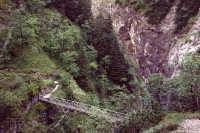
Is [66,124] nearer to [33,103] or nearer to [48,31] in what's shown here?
[33,103]

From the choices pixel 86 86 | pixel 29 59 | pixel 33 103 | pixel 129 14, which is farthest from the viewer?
pixel 129 14

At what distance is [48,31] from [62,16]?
759 centimetres

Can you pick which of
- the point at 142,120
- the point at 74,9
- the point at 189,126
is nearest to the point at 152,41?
the point at 74,9

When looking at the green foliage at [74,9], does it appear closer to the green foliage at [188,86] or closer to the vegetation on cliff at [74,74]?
the vegetation on cliff at [74,74]

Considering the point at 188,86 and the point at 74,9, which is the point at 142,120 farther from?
the point at 74,9

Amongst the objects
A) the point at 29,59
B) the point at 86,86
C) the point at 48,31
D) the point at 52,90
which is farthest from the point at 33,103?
the point at 48,31

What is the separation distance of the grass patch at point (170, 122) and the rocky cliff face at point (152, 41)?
33.2 feet

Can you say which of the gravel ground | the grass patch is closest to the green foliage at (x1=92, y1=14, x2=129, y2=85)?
the grass patch

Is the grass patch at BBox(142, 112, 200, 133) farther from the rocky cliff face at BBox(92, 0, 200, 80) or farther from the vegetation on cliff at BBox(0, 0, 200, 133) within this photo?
the rocky cliff face at BBox(92, 0, 200, 80)

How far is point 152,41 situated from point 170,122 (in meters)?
22.1

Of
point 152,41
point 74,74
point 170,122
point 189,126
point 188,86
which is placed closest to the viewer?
point 189,126

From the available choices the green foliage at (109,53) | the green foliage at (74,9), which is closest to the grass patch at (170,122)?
the green foliage at (109,53)

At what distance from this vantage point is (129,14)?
44562 mm

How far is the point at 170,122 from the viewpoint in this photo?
1873 cm
